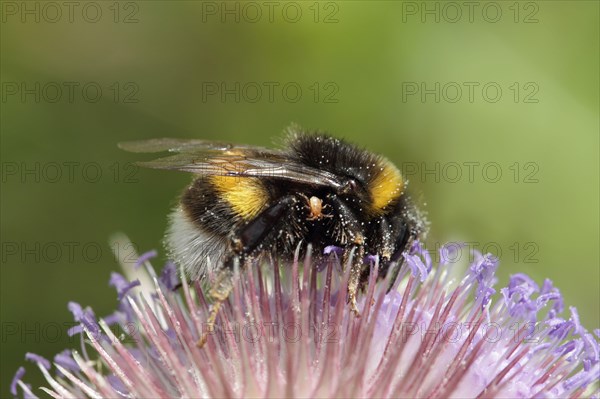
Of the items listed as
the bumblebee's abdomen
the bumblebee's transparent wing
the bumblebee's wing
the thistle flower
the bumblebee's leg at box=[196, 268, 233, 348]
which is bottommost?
the thistle flower

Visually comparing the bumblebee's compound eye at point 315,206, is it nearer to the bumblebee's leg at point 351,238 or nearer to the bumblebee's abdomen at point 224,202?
the bumblebee's leg at point 351,238

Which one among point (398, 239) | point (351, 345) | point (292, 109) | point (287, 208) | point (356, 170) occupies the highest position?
point (292, 109)

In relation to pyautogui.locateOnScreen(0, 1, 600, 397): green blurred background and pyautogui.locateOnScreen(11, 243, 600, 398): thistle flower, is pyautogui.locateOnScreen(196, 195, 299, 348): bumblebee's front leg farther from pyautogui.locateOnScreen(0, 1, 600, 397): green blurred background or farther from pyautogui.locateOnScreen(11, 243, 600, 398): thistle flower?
pyautogui.locateOnScreen(0, 1, 600, 397): green blurred background

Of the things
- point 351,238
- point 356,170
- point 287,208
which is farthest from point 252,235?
point 356,170

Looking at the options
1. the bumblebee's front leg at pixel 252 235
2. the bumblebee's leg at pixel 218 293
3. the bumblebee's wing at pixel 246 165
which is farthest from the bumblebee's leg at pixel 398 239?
the bumblebee's leg at pixel 218 293

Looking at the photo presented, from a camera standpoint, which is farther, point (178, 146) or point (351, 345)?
point (178, 146)

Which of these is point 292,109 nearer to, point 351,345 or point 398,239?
point 398,239

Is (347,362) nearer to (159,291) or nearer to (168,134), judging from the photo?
(159,291)

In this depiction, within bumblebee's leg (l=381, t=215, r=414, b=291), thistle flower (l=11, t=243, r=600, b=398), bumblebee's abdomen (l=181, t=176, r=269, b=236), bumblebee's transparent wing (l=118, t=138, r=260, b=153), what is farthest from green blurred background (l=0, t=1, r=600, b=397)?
bumblebee's abdomen (l=181, t=176, r=269, b=236)
